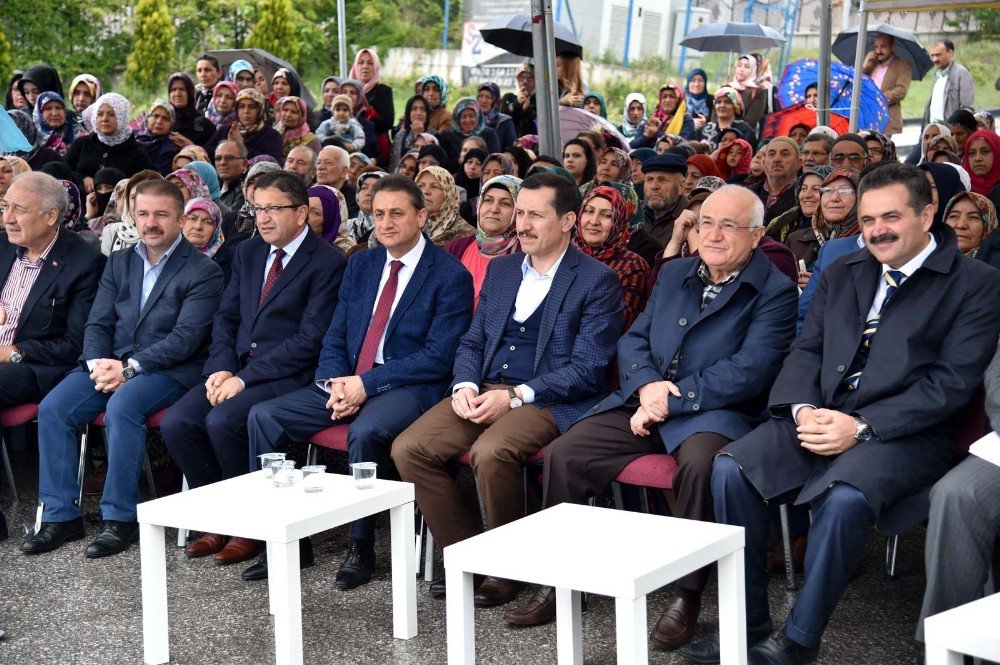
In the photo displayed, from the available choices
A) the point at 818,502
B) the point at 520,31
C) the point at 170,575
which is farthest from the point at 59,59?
the point at 818,502

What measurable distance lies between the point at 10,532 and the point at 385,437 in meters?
1.62

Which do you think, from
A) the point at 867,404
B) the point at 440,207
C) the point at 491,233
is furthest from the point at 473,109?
the point at 867,404

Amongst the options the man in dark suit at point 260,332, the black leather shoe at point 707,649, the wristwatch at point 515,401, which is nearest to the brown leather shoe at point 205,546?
the man in dark suit at point 260,332

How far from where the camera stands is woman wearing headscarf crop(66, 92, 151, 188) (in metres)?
7.83

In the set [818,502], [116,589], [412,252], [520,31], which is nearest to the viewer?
[818,502]

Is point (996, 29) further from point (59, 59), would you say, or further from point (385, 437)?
point (59, 59)

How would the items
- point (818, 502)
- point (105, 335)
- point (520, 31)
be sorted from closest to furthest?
point (818, 502) → point (105, 335) → point (520, 31)

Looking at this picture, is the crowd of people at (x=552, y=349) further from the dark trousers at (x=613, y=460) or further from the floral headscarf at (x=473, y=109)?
the floral headscarf at (x=473, y=109)

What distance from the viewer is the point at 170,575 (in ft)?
12.9

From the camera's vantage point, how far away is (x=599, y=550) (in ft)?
8.85

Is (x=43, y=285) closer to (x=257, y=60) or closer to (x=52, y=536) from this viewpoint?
(x=52, y=536)

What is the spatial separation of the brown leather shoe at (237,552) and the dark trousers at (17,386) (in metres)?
1.14

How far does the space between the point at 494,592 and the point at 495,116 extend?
6.77 meters

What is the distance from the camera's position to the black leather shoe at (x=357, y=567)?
379 cm
